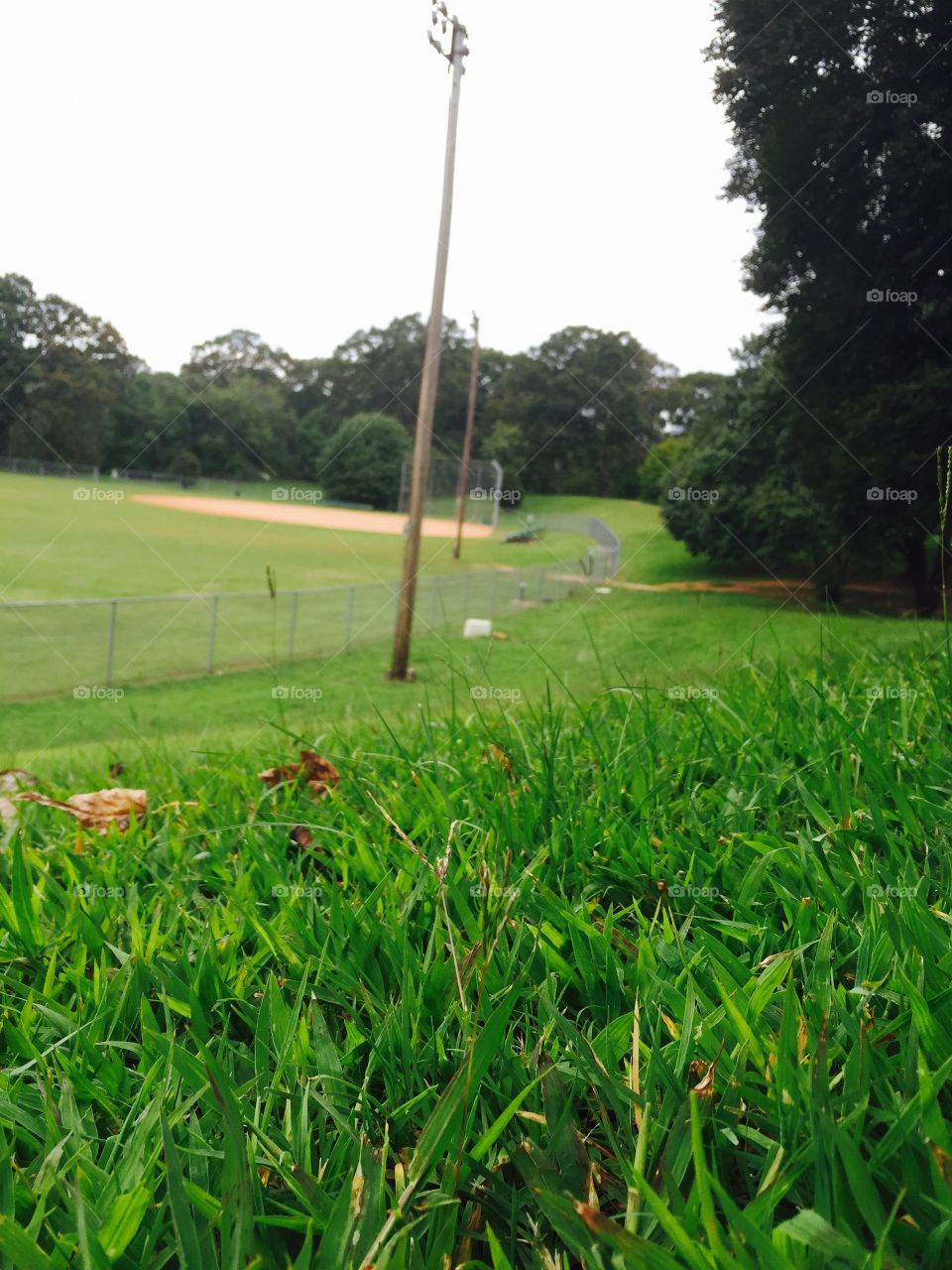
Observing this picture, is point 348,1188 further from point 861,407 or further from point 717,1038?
point 861,407

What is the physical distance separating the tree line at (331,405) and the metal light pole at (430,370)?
1.62 meters

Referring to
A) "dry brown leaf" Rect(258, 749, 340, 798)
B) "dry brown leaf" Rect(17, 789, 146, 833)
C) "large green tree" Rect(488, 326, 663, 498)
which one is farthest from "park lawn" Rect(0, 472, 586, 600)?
"dry brown leaf" Rect(17, 789, 146, 833)

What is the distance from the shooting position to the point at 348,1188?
26.6 inches

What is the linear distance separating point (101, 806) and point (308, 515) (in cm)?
2103

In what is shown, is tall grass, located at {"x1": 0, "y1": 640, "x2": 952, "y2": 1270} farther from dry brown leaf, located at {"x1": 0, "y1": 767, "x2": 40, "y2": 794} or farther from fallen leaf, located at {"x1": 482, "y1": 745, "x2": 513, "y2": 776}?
dry brown leaf, located at {"x1": 0, "y1": 767, "x2": 40, "y2": 794}

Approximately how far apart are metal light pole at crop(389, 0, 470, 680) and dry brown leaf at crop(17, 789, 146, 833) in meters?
6.50

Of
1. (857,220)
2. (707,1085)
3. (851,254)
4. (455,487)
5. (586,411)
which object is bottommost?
(707,1085)

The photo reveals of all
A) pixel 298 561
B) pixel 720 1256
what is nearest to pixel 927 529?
pixel 720 1256

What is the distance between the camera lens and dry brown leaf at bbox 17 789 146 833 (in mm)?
1938

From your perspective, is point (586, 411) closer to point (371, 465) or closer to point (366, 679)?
point (366, 679)

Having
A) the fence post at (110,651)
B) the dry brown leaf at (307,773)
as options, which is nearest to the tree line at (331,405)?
the fence post at (110,651)

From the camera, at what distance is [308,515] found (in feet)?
73.8

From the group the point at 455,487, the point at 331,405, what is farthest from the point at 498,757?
the point at 455,487

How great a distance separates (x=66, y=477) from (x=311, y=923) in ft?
63.1
